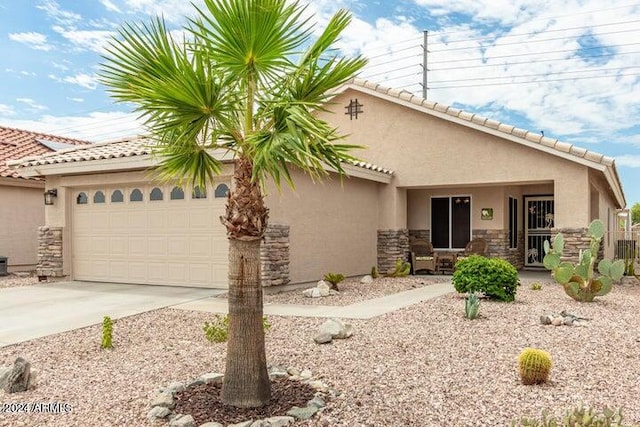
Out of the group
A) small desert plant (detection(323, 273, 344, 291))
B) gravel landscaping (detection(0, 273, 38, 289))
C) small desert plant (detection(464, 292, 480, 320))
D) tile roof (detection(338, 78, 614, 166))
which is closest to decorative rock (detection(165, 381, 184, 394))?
small desert plant (detection(464, 292, 480, 320))

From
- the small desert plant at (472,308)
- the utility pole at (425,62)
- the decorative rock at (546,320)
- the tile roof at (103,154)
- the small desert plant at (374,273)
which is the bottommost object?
the small desert plant at (374,273)

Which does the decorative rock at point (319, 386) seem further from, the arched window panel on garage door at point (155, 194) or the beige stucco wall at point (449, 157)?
the beige stucco wall at point (449, 157)

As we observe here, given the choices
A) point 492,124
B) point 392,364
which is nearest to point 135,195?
point 392,364

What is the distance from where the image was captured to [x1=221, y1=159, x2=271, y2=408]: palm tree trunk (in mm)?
4441

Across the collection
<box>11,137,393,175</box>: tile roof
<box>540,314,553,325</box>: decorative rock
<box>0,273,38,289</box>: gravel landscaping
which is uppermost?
<box>11,137,393,175</box>: tile roof

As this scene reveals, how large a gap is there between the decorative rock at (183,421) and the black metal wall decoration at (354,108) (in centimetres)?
1270

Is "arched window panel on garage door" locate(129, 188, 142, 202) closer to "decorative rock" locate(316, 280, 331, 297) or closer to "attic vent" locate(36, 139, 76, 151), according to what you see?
"decorative rock" locate(316, 280, 331, 297)

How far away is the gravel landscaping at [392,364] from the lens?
473 centimetres

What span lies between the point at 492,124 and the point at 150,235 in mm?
9021

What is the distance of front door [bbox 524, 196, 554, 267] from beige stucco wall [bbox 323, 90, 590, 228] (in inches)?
102

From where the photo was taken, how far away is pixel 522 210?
17656 millimetres

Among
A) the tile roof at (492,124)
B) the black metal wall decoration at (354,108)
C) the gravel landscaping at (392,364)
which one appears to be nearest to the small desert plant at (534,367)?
the gravel landscaping at (392,364)

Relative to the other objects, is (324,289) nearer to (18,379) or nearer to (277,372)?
(277,372)

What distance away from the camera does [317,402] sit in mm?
4707
